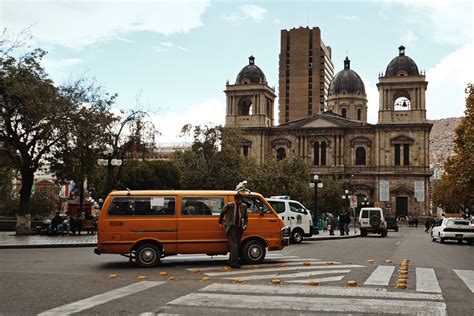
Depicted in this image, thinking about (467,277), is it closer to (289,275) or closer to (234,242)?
(289,275)

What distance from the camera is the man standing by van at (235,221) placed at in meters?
13.6

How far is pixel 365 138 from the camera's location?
8475 cm

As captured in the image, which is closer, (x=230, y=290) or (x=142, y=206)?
(x=230, y=290)

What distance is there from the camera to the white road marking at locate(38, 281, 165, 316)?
788cm

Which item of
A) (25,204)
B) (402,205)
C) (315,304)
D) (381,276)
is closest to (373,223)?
(25,204)

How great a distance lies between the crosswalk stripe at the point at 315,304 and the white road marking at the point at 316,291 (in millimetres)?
376

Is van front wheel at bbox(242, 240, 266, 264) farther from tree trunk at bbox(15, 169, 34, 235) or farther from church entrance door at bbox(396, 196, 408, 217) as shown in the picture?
church entrance door at bbox(396, 196, 408, 217)

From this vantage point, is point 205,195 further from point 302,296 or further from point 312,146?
point 312,146

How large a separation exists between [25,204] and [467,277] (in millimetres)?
21232

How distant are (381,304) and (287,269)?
4483mm

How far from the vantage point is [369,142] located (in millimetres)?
84625

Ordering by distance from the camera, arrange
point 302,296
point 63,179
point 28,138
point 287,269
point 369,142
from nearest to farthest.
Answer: point 302,296
point 287,269
point 28,138
point 63,179
point 369,142

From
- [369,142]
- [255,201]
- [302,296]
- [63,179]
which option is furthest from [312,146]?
[302,296]

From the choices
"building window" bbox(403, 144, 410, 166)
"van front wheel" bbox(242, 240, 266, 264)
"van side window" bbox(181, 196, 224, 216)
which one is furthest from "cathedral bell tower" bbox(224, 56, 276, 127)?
"van front wheel" bbox(242, 240, 266, 264)
